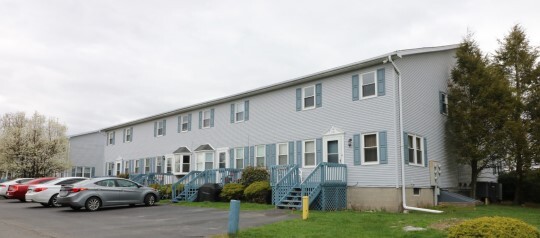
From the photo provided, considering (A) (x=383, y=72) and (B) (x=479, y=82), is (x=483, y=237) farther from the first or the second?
(B) (x=479, y=82)

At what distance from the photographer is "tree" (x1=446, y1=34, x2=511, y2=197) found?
19423 millimetres

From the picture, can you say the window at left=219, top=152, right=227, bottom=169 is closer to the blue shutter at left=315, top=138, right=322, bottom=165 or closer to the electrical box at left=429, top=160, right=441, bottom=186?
the blue shutter at left=315, top=138, right=322, bottom=165

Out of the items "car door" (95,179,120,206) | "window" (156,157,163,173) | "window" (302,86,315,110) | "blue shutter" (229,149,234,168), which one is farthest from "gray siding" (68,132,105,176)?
"window" (302,86,315,110)

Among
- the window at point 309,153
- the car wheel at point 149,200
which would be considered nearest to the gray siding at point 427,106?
the window at point 309,153

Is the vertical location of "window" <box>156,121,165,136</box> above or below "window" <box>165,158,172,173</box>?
above

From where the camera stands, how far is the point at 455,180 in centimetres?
2116

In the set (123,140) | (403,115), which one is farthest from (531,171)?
(123,140)

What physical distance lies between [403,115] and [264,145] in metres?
8.07

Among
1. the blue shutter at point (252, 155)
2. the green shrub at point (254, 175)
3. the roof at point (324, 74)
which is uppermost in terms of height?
the roof at point (324, 74)

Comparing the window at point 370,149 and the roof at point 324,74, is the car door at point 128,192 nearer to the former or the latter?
the roof at point 324,74

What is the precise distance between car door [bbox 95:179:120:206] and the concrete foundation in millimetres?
9885

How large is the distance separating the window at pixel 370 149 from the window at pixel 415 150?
1.47 m

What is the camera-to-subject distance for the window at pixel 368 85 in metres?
18.5

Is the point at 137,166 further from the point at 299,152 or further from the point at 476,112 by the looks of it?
the point at 476,112
